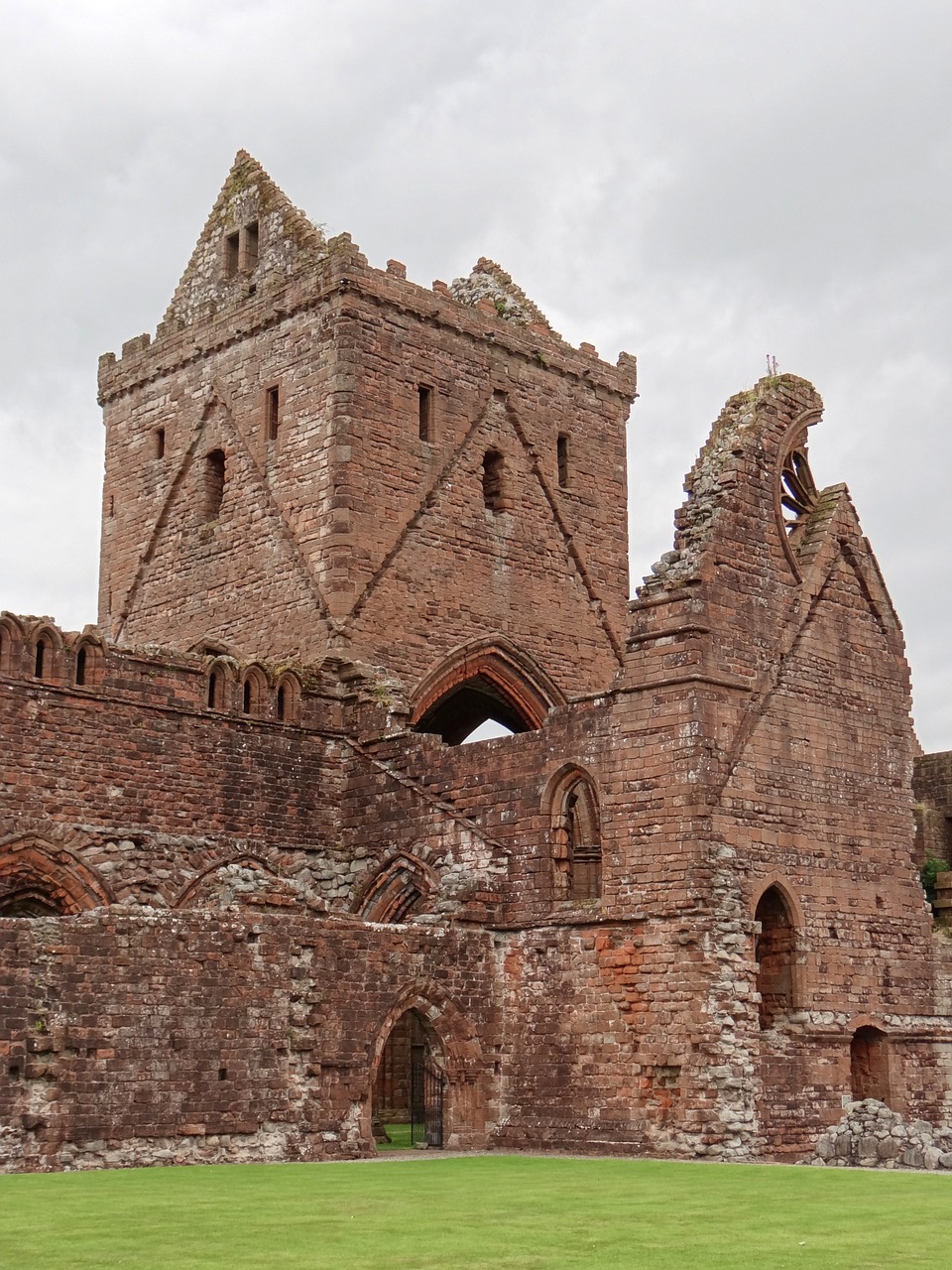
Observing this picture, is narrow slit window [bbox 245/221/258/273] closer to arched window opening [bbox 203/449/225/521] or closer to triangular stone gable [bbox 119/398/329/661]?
triangular stone gable [bbox 119/398/329/661]

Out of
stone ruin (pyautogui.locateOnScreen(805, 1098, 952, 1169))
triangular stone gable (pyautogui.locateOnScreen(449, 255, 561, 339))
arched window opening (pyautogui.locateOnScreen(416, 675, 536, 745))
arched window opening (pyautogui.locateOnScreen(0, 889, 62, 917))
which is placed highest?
triangular stone gable (pyautogui.locateOnScreen(449, 255, 561, 339))

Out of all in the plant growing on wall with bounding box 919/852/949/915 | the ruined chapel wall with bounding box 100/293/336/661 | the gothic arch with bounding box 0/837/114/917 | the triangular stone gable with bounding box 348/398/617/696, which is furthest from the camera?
the ruined chapel wall with bounding box 100/293/336/661

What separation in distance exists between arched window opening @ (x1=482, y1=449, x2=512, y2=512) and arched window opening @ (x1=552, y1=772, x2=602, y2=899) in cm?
602

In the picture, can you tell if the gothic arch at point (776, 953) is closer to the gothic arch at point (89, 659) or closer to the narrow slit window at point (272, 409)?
the gothic arch at point (89, 659)

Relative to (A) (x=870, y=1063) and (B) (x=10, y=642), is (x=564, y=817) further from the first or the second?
(B) (x=10, y=642)

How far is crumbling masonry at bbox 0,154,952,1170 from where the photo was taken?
16.6m

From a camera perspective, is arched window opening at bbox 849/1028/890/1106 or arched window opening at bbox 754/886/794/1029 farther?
arched window opening at bbox 849/1028/890/1106

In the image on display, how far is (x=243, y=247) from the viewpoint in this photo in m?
27.3

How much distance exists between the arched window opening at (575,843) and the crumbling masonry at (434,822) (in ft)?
0.15

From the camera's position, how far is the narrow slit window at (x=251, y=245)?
27203 millimetres

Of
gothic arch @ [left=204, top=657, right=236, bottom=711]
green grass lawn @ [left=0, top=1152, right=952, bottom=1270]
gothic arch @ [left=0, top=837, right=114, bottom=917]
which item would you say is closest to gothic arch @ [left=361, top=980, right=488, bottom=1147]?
green grass lawn @ [left=0, top=1152, right=952, bottom=1270]

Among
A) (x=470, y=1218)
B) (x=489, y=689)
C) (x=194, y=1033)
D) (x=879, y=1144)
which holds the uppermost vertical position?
(x=489, y=689)

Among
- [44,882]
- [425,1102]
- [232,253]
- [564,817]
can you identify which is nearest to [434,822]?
[564,817]

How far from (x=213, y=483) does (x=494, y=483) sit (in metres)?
4.21
